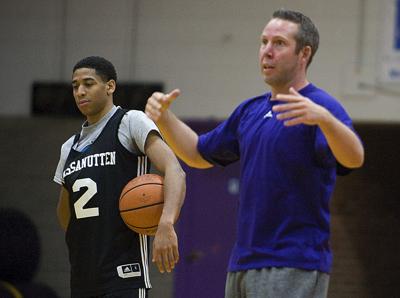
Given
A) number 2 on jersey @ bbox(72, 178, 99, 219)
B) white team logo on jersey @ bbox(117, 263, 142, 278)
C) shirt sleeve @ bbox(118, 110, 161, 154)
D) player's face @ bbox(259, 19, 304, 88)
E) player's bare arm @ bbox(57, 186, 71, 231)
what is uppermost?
player's face @ bbox(259, 19, 304, 88)

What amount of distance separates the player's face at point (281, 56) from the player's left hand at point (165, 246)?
80 centimetres

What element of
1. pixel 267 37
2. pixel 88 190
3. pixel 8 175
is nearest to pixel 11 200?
pixel 8 175

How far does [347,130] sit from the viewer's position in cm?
299

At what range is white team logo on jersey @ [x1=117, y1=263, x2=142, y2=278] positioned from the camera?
3.85m

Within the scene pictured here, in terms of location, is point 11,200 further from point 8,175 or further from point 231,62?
point 231,62

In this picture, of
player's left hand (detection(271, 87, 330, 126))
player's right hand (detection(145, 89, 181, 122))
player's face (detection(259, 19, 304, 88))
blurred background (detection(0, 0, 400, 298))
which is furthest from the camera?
blurred background (detection(0, 0, 400, 298))

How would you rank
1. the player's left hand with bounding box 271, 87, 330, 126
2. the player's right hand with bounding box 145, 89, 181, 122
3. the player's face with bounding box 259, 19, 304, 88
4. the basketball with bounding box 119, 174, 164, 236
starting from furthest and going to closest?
the basketball with bounding box 119, 174, 164, 236 → the player's right hand with bounding box 145, 89, 181, 122 → the player's face with bounding box 259, 19, 304, 88 → the player's left hand with bounding box 271, 87, 330, 126

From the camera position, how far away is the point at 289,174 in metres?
3.21

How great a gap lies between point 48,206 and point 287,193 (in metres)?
5.36

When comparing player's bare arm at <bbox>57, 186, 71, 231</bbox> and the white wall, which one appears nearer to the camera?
player's bare arm at <bbox>57, 186, 71, 231</bbox>

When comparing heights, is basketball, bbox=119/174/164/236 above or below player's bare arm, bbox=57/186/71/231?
above

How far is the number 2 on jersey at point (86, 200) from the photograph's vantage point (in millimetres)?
3933

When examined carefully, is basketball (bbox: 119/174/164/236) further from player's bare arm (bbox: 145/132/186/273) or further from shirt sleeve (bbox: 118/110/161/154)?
shirt sleeve (bbox: 118/110/161/154)

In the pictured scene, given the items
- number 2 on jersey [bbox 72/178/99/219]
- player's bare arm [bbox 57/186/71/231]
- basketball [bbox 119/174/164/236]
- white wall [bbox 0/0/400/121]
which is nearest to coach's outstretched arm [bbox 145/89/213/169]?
basketball [bbox 119/174/164/236]
